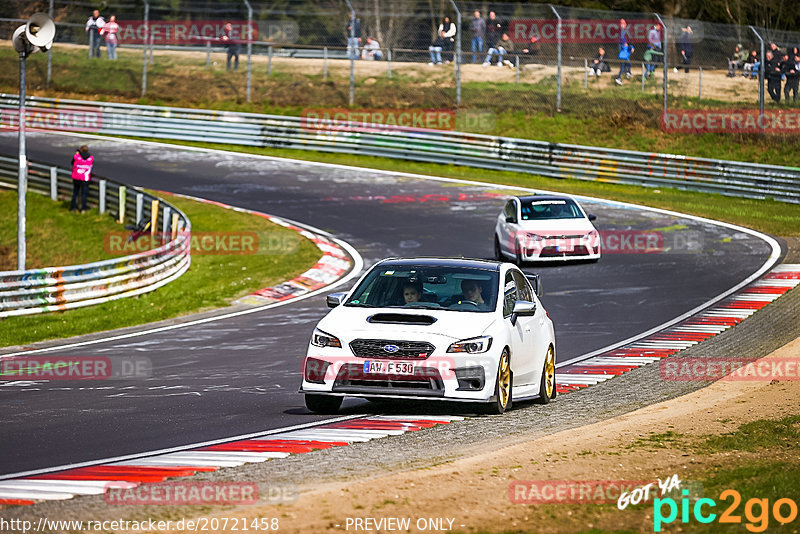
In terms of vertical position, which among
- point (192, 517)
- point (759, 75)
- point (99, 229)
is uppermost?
point (759, 75)

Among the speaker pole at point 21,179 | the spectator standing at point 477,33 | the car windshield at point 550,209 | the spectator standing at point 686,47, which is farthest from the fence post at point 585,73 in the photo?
the speaker pole at point 21,179

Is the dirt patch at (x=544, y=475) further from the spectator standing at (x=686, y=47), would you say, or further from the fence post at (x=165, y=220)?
the spectator standing at (x=686, y=47)

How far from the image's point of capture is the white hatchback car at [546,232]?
24.2 meters

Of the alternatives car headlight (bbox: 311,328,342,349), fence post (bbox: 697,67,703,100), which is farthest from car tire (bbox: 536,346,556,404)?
fence post (bbox: 697,67,703,100)

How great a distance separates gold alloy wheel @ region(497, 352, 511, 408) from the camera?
11039 millimetres

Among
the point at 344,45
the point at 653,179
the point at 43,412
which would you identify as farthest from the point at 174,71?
the point at 43,412

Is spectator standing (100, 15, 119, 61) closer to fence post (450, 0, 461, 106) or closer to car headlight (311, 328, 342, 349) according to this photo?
fence post (450, 0, 461, 106)

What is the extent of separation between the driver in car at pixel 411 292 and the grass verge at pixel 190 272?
9210mm

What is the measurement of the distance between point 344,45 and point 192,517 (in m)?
37.6

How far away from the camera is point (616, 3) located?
61906 mm

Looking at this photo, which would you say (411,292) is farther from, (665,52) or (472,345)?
(665,52)

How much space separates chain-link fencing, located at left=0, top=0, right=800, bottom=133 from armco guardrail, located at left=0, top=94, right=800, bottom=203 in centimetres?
202

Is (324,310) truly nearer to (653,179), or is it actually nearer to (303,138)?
(653,179)

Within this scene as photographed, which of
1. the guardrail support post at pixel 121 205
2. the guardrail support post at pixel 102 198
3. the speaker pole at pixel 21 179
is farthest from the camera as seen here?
the guardrail support post at pixel 102 198
